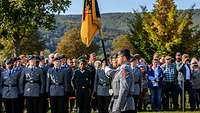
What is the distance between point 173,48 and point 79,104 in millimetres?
32299

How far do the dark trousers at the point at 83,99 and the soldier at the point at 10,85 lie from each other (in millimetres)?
1717

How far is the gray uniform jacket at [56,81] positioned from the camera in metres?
17.0

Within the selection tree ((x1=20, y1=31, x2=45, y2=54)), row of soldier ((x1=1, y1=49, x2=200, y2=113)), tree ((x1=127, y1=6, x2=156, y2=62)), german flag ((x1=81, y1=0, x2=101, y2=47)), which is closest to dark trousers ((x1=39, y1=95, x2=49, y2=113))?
row of soldier ((x1=1, y1=49, x2=200, y2=113))

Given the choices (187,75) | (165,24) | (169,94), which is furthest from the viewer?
(165,24)

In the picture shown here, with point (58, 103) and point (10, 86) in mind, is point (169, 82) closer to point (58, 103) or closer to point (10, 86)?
point (58, 103)

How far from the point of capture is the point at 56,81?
17.1m

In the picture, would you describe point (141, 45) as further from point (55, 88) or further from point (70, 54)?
point (70, 54)

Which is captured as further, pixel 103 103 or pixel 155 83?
pixel 155 83

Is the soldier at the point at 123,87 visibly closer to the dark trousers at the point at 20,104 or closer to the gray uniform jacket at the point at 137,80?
the gray uniform jacket at the point at 137,80

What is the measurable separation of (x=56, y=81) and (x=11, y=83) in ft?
4.09

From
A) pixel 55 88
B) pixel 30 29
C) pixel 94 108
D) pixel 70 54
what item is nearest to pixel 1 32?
pixel 30 29

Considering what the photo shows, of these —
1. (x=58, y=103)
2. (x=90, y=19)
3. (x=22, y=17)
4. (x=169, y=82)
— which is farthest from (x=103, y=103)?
(x=22, y=17)

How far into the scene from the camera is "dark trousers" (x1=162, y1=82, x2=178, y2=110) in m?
20.8

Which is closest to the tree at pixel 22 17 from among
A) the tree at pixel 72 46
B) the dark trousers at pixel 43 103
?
the dark trousers at pixel 43 103
